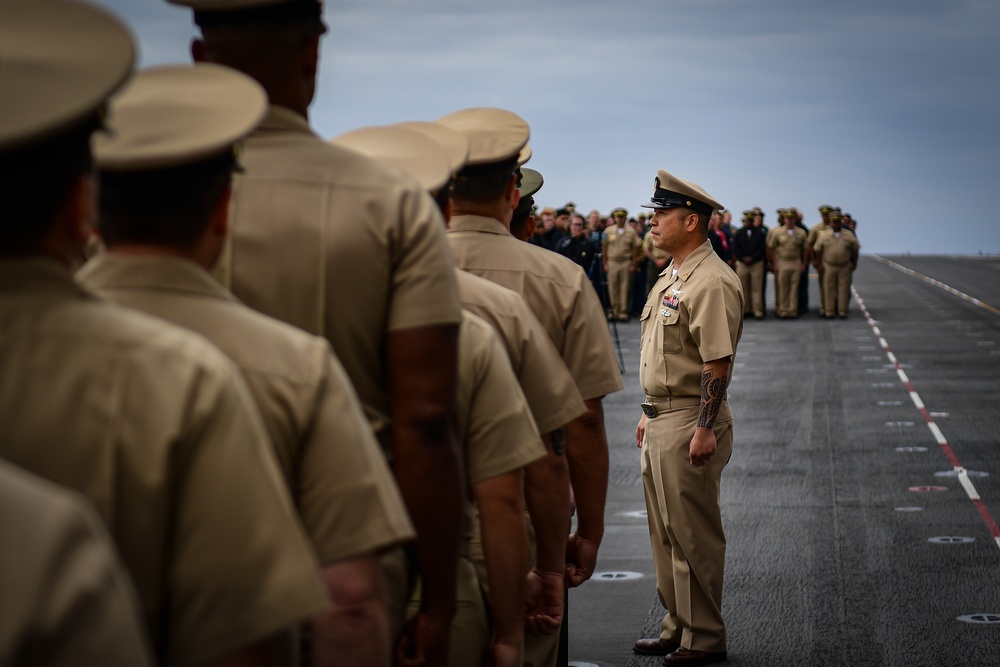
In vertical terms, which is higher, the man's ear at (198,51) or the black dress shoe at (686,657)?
the man's ear at (198,51)

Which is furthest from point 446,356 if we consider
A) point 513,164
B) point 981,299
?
point 981,299

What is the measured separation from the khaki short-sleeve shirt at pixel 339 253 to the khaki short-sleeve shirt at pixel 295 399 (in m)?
0.59

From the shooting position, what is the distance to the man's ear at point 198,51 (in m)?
2.62

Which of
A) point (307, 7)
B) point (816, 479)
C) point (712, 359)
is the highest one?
point (307, 7)

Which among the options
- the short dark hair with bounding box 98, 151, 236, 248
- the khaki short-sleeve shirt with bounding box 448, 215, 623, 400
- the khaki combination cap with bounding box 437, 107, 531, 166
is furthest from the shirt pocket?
the short dark hair with bounding box 98, 151, 236, 248

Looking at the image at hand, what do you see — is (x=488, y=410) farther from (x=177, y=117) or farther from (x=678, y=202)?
(x=678, y=202)

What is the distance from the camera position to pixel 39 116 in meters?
1.41

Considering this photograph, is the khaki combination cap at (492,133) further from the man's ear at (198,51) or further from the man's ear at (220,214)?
the man's ear at (220,214)

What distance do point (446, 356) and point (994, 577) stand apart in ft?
20.1

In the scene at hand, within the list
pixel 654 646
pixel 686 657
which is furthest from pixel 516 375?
pixel 654 646

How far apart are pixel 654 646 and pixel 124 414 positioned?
5.08 meters

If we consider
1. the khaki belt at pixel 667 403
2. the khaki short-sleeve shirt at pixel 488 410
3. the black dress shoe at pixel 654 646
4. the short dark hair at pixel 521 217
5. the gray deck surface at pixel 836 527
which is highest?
the short dark hair at pixel 521 217

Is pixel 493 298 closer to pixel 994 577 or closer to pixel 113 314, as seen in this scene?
pixel 113 314

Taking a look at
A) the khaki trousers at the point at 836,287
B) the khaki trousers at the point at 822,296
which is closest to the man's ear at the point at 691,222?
the khaki trousers at the point at 836,287
